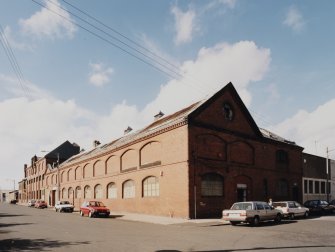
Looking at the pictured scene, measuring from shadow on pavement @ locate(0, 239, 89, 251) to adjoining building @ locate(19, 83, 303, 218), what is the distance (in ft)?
48.7

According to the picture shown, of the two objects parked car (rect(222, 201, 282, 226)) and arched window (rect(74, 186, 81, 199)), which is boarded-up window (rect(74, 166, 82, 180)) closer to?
arched window (rect(74, 186, 81, 199))

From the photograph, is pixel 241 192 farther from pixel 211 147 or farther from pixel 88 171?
pixel 88 171

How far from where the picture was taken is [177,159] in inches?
1184

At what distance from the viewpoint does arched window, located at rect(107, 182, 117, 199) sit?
41.5 m

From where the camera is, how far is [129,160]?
38.3m

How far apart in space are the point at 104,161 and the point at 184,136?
18034 mm

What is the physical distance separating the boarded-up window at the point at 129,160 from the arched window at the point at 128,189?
58.1 inches

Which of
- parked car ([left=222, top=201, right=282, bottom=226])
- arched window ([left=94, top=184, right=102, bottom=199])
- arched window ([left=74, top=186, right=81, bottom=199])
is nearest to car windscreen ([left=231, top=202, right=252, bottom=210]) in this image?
parked car ([left=222, top=201, right=282, bottom=226])

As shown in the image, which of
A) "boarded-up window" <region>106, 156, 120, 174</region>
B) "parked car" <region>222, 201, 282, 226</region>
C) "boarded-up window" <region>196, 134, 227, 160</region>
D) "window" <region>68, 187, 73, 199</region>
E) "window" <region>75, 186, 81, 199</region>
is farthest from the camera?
"window" <region>68, 187, 73, 199</region>

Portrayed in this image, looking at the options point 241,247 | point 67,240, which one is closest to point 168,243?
point 241,247

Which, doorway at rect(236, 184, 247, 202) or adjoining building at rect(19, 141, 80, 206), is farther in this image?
adjoining building at rect(19, 141, 80, 206)

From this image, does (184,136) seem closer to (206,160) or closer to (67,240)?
(206,160)

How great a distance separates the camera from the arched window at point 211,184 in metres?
30.0

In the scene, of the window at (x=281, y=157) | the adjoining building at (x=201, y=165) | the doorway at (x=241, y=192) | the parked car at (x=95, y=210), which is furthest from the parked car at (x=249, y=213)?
the window at (x=281, y=157)
